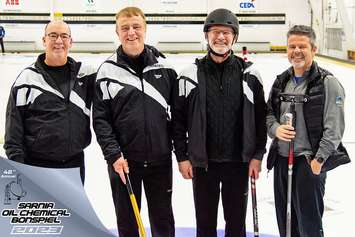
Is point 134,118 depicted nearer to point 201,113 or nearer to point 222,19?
point 201,113

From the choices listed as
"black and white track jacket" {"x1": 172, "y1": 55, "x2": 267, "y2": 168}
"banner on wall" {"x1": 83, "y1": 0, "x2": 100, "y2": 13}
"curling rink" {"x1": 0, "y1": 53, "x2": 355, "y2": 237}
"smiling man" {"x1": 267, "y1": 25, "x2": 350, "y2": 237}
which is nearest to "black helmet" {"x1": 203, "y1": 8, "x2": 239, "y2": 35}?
"black and white track jacket" {"x1": 172, "y1": 55, "x2": 267, "y2": 168}

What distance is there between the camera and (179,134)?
3.11 meters

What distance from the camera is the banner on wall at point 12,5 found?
21016 mm

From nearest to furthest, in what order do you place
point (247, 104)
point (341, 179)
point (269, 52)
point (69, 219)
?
1. point (69, 219)
2. point (247, 104)
3. point (341, 179)
4. point (269, 52)

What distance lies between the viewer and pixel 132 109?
3.01 meters

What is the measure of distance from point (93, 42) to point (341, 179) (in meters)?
16.8

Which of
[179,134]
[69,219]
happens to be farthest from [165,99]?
[69,219]

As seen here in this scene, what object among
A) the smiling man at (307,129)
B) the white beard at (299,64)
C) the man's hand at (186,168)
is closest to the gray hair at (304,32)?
the smiling man at (307,129)

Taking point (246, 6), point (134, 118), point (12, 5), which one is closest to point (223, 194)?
point (134, 118)

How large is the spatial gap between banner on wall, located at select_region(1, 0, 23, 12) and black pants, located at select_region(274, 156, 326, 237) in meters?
19.9

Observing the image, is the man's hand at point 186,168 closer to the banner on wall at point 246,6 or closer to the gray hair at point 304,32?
the gray hair at point 304,32

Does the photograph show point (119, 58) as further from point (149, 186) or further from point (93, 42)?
point (93, 42)

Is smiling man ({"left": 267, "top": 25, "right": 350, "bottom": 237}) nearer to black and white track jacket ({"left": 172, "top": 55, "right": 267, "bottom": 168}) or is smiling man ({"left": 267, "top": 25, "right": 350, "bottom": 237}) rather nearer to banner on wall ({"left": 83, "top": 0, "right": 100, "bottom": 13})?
black and white track jacket ({"left": 172, "top": 55, "right": 267, "bottom": 168})

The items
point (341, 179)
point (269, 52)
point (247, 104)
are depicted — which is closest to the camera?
point (247, 104)
